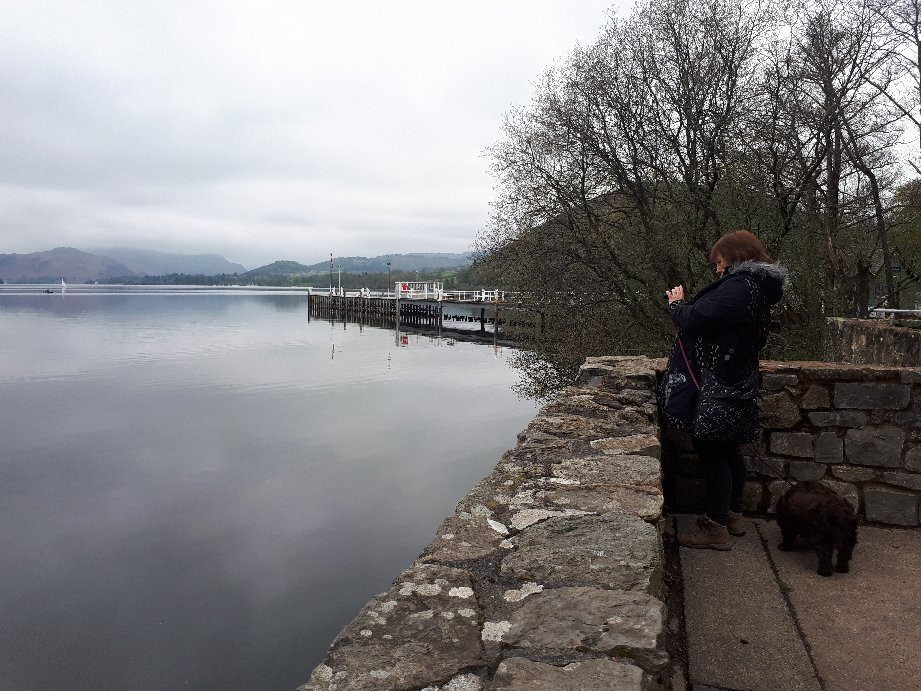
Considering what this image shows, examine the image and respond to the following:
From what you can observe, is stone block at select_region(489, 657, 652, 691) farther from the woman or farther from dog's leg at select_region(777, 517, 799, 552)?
dog's leg at select_region(777, 517, 799, 552)

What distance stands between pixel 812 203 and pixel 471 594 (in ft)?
42.2

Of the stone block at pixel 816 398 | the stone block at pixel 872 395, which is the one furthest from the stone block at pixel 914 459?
the stone block at pixel 816 398

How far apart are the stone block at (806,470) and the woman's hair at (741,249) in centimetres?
146

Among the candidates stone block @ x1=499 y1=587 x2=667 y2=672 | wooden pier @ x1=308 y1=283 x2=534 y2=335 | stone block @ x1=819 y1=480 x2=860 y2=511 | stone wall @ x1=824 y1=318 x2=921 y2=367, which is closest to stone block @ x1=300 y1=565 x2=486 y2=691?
stone block @ x1=499 y1=587 x2=667 y2=672

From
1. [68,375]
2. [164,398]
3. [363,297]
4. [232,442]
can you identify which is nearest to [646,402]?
[232,442]

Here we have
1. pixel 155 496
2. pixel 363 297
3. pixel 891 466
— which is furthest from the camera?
pixel 363 297

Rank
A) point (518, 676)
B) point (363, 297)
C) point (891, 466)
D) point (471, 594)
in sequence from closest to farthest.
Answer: point (518, 676), point (471, 594), point (891, 466), point (363, 297)

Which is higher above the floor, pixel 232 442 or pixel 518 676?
pixel 518 676

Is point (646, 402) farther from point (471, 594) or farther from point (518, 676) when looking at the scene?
point (518, 676)

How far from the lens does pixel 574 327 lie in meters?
13.5

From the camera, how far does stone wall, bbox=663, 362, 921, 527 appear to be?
3467mm

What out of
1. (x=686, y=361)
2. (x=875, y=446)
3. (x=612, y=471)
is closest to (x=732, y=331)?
(x=686, y=361)

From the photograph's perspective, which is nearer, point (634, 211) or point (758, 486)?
point (758, 486)

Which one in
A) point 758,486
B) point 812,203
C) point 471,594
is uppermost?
point 812,203
